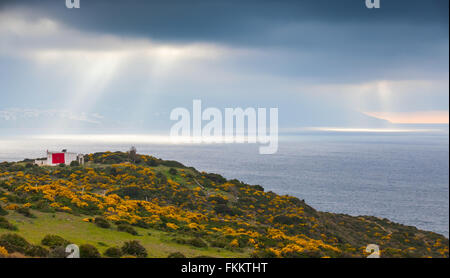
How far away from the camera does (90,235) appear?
25.9m

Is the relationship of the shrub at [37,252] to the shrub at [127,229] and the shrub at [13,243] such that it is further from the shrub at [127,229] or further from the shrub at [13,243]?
the shrub at [127,229]

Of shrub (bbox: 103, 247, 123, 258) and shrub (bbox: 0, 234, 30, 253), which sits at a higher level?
shrub (bbox: 0, 234, 30, 253)

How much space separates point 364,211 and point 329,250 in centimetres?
7223

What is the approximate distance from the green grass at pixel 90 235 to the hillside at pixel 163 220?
A: 69mm

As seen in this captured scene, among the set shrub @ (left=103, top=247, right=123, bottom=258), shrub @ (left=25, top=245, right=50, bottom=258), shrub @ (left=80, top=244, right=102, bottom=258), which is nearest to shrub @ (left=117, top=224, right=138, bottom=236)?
shrub @ (left=103, top=247, right=123, bottom=258)

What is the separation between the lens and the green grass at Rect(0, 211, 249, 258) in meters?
23.8

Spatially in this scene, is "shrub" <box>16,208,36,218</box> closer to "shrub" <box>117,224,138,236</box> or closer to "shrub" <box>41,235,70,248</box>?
"shrub" <box>117,224,138,236</box>

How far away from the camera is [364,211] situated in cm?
9938

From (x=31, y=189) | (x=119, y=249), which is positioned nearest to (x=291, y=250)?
(x=119, y=249)

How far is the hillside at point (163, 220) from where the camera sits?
24891 mm

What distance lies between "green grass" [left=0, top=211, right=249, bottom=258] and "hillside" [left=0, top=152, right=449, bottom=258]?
69 mm

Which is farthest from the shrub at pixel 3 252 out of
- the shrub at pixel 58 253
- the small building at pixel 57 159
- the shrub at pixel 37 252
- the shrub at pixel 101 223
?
the small building at pixel 57 159

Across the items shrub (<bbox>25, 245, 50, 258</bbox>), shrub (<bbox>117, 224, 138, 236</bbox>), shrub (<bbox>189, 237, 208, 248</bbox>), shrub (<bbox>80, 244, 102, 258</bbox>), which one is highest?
shrub (<bbox>25, 245, 50, 258</bbox>)
